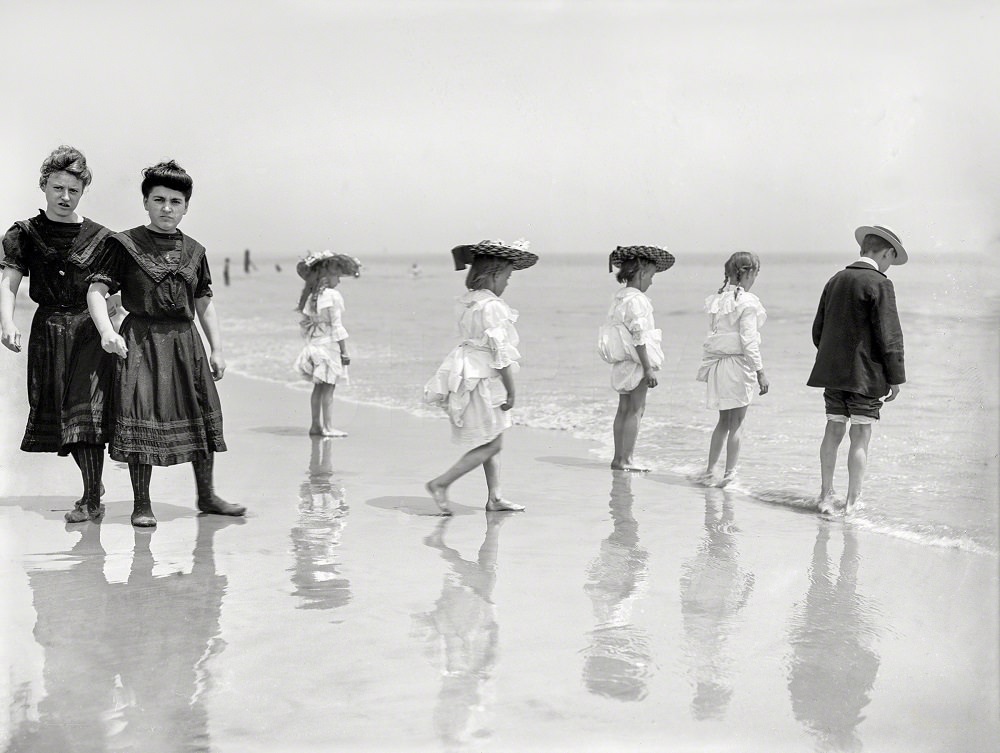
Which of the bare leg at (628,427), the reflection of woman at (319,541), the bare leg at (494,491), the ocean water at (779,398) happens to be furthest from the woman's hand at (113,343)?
the ocean water at (779,398)

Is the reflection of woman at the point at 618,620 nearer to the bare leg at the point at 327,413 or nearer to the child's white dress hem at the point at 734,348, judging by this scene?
the child's white dress hem at the point at 734,348

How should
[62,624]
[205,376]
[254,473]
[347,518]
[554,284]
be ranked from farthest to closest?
[554,284] → [254,473] → [347,518] → [205,376] → [62,624]

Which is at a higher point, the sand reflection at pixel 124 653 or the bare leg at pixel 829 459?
the bare leg at pixel 829 459

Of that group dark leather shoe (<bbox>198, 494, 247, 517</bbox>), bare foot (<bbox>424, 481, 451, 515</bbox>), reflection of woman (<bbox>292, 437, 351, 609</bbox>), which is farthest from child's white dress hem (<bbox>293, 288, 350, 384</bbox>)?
dark leather shoe (<bbox>198, 494, 247, 517</bbox>)

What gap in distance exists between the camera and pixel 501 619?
13.6ft

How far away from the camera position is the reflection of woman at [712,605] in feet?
11.3

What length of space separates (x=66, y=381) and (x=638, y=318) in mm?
3955

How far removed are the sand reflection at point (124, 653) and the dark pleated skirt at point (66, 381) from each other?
723 millimetres

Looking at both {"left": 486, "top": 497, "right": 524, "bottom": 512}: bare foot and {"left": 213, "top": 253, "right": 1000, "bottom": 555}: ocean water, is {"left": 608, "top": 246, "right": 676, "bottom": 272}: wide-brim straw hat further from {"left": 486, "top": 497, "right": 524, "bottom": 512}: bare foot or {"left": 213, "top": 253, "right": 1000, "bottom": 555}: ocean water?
{"left": 486, "top": 497, "right": 524, "bottom": 512}: bare foot

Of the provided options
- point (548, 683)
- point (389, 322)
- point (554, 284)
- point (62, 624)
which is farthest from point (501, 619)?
point (554, 284)

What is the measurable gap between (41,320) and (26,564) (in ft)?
4.72

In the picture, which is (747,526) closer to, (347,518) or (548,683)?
(347,518)

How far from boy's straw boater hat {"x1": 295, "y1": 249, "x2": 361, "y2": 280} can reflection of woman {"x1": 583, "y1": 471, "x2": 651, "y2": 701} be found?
4.10m

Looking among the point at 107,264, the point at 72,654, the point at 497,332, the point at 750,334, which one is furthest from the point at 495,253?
the point at 72,654
